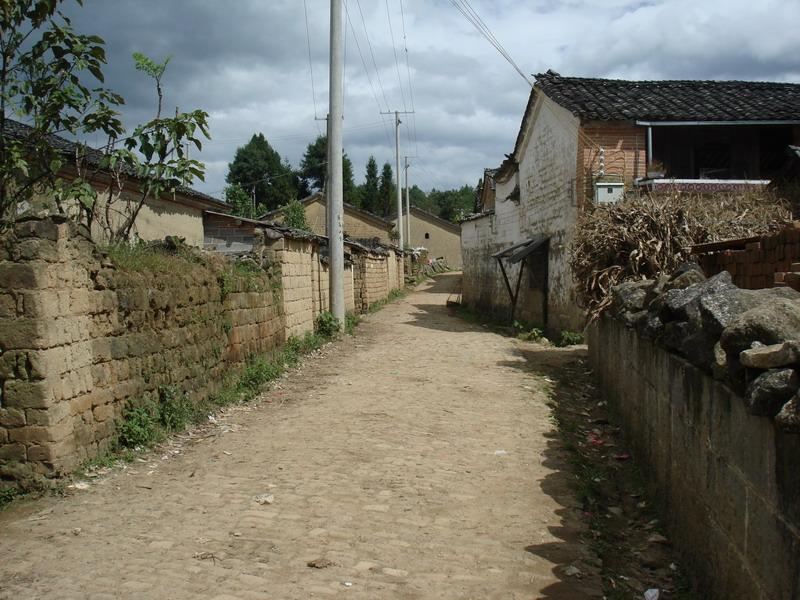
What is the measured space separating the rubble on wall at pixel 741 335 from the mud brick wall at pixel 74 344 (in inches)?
177

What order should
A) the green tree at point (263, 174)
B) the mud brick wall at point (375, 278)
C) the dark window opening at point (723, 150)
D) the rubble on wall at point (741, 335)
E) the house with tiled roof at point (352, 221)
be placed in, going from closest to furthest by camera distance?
the rubble on wall at point (741, 335) < the dark window opening at point (723, 150) < the mud brick wall at point (375, 278) < the house with tiled roof at point (352, 221) < the green tree at point (263, 174)

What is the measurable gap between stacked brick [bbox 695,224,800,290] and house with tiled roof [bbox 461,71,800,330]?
5.03 meters

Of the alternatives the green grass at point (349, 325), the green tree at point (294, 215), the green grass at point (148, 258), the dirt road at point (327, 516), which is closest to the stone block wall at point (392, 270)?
the green tree at point (294, 215)

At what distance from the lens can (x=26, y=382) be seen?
509 centimetres

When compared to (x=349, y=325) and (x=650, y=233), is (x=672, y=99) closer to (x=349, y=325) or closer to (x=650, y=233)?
(x=650, y=233)

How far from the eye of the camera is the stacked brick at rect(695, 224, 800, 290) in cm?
560

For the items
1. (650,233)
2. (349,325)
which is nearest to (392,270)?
(349,325)

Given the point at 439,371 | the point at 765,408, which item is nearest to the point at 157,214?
the point at 439,371

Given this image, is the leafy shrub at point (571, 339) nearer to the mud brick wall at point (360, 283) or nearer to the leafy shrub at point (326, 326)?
the leafy shrub at point (326, 326)

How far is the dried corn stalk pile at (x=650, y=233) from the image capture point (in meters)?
9.81

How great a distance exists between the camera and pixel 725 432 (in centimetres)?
346

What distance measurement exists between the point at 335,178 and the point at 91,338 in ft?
33.1

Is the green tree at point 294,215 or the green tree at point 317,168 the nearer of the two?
the green tree at point 294,215

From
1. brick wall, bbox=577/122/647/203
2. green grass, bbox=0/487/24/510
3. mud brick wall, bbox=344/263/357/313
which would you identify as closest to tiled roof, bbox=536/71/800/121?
brick wall, bbox=577/122/647/203
